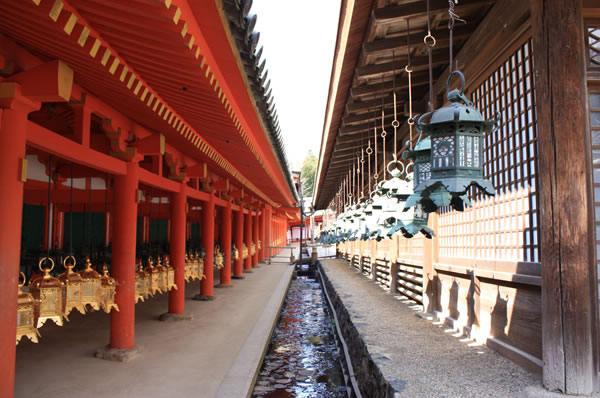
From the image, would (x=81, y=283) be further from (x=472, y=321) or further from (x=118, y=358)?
(x=472, y=321)

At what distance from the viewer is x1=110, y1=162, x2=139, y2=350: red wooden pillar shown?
18.9 ft

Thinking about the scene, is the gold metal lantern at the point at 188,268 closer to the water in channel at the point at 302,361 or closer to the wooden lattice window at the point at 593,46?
the water in channel at the point at 302,361

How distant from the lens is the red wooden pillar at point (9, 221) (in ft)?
11.0

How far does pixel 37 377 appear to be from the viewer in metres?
5.00

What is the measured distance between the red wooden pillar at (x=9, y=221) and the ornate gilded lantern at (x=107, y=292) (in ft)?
5.52

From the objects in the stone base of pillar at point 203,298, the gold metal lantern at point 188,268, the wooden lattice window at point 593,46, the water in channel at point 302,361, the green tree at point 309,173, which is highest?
the green tree at point 309,173

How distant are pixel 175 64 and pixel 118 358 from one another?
4220mm

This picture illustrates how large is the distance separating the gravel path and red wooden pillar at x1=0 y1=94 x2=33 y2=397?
3.28 m

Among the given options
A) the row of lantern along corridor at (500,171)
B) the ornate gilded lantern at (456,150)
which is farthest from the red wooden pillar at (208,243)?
the ornate gilded lantern at (456,150)

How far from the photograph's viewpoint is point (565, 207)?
362 centimetres

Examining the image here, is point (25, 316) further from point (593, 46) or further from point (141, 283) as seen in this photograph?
point (593, 46)

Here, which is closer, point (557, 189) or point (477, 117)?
point (477, 117)

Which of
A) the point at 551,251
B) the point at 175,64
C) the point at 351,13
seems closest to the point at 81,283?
the point at 175,64

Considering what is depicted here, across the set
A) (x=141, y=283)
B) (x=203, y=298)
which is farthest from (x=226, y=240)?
(x=141, y=283)
